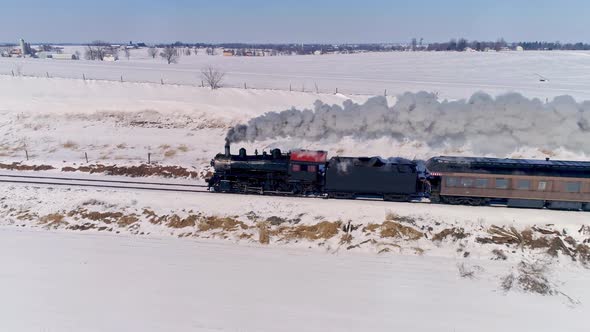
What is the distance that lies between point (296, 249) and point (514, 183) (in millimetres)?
12269

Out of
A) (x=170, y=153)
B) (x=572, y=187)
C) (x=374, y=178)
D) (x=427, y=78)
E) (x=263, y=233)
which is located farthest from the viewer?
(x=427, y=78)

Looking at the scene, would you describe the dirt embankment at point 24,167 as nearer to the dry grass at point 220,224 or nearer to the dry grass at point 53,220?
the dry grass at point 53,220

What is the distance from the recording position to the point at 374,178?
72.4ft

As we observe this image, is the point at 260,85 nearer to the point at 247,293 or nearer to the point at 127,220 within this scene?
the point at 127,220

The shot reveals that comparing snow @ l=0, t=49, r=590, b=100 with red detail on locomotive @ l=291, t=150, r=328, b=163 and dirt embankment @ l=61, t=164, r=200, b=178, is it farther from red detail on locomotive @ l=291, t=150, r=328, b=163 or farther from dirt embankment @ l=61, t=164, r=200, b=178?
red detail on locomotive @ l=291, t=150, r=328, b=163

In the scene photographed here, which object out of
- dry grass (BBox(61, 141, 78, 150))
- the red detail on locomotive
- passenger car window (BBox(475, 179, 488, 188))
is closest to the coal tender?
the red detail on locomotive

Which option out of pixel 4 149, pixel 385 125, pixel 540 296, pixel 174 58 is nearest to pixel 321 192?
pixel 385 125

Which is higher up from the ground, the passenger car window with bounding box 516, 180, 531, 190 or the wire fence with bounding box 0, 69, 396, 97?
the wire fence with bounding box 0, 69, 396, 97

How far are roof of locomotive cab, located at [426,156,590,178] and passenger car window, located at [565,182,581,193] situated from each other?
426 mm

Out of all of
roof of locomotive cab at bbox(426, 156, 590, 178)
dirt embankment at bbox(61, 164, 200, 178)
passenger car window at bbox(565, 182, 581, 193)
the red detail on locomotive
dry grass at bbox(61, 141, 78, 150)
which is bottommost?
dirt embankment at bbox(61, 164, 200, 178)

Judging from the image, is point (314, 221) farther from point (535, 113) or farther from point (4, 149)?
point (4, 149)

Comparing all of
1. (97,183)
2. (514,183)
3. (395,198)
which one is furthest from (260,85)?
(514,183)

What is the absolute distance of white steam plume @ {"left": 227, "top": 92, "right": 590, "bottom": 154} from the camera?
27.4 m

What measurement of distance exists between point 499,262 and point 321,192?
10024mm
